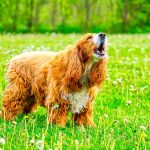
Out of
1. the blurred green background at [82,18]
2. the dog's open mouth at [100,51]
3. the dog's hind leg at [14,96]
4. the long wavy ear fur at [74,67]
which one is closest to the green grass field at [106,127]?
the dog's hind leg at [14,96]

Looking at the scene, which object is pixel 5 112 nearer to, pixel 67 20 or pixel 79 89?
pixel 79 89

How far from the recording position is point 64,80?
780 centimetres

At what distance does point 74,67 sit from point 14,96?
4.39 feet

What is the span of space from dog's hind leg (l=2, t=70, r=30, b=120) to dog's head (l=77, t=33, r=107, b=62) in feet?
4.20

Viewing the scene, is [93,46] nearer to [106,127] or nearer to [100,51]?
[100,51]

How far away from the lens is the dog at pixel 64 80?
7.66m

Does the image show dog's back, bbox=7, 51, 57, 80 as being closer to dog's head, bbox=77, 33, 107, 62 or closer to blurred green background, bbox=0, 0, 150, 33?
dog's head, bbox=77, 33, 107, 62

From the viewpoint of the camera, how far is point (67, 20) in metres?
56.7

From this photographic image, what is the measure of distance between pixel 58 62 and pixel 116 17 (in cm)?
4298

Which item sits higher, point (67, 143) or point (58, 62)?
point (58, 62)

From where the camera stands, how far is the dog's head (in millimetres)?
7480

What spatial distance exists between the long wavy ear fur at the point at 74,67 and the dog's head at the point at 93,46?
0.25ft

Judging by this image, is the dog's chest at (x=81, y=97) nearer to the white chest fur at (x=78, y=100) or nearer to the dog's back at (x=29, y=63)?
the white chest fur at (x=78, y=100)

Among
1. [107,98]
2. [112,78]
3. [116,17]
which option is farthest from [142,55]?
[116,17]
